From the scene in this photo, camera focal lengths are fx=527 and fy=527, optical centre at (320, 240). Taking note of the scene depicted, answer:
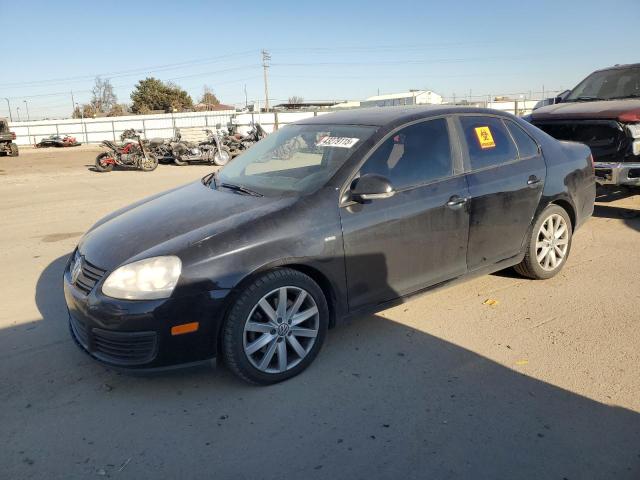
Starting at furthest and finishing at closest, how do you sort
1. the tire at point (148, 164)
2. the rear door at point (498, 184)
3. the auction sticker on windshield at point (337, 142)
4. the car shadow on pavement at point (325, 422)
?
1. the tire at point (148, 164)
2. the rear door at point (498, 184)
3. the auction sticker on windshield at point (337, 142)
4. the car shadow on pavement at point (325, 422)

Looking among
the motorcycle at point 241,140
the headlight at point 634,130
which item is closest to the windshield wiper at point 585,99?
the headlight at point 634,130

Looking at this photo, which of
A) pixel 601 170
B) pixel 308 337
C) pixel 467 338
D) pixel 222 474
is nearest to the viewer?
pixel 222 474

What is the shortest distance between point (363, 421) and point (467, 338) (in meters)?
1.28

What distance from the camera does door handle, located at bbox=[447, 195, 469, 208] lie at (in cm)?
392

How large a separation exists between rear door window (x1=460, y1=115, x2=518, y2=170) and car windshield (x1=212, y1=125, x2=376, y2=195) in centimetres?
91

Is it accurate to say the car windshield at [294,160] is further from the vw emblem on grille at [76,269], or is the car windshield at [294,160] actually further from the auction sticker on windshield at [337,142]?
the vw emblem on grille at [76,269]

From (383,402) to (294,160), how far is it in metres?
2.05

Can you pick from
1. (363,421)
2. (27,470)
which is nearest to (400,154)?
(363,421)

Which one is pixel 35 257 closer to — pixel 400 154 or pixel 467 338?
pixel 400 154

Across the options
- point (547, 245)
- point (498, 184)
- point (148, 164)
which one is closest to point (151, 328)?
point (498, 184)

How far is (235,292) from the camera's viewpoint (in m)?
3.04

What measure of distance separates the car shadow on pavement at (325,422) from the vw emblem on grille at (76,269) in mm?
614

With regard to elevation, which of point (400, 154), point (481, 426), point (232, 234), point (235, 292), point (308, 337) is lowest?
point (481, 426)

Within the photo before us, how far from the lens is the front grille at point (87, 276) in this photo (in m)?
3.15
